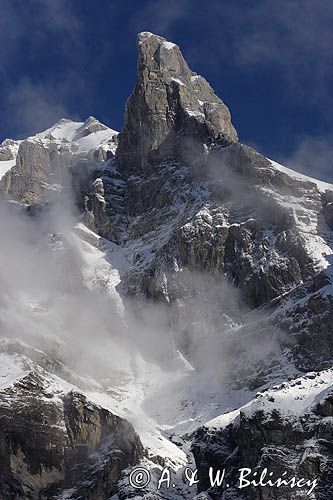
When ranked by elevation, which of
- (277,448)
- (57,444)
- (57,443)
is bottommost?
(277,448)

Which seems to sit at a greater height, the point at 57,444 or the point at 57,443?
the point at 57,443

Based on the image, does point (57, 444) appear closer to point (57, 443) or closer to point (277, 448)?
point (57, 443)

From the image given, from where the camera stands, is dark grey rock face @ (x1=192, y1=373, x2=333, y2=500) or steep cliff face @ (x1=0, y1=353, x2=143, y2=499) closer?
dark grey rock face @ (x1=192, y1=373, x2=333, y2=500)

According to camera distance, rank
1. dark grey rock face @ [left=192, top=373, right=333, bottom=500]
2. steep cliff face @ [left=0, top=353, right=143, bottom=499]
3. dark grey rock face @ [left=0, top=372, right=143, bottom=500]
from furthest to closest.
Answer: steep cliff face @ [left=0, top=353, right=143, bottom=499] → dark grey rock face @ [left=0, top=372, right=143, bottom=500] → dark grey rock face @ [left=192, top=373, right=333, bottom=500]

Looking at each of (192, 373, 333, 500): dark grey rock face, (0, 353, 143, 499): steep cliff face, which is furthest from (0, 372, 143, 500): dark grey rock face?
(192, 373, 333, 500): dark grey rock face

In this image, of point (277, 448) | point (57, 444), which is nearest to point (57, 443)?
point (57, 444)

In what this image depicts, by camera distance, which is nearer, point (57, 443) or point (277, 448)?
point (277, 448)

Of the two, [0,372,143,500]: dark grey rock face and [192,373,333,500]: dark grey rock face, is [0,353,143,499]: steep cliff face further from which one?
[192,373,333,500]: dark grey rock face

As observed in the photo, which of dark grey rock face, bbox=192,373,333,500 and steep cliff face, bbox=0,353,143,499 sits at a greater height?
steep cliff face, bbox=0,353,143,499

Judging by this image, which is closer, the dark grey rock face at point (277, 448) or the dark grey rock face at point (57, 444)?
the dark grey rock face at point (277, 448)

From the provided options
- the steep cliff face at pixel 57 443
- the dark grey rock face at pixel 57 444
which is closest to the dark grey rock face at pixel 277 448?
the dark grey rock face at pixel 57 444

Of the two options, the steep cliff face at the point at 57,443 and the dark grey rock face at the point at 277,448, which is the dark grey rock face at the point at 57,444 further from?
the dark grey rock face at the point at 277,448

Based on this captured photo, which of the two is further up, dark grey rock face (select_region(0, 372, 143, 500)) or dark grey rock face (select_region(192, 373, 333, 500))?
dark grey rock face (select_region(0, 372, 143, 500))

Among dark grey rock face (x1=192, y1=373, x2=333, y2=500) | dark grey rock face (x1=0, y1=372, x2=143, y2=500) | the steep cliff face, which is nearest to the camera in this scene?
dark grey rock face (x1=192, y1=373, x2=333, y2=500)
